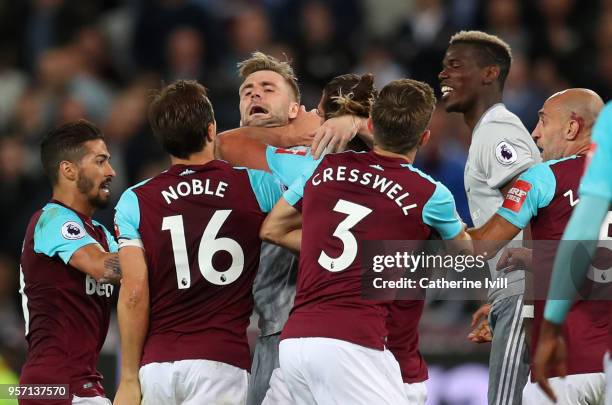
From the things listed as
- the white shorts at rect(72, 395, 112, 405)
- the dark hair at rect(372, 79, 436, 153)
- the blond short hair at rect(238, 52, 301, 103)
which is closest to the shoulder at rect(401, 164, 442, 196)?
the dark hair at rect(372, 79, 436, 153)

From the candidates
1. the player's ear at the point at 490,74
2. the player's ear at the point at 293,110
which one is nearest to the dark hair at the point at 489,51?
the player's ear at the point at 490,74

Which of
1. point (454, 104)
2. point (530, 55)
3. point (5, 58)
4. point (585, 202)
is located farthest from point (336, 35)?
point (585, 202)

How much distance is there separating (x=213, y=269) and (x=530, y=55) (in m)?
6.41

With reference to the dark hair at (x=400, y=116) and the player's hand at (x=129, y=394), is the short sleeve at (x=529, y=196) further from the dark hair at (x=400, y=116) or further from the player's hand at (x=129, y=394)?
the player's hand at (x=129, y=394)

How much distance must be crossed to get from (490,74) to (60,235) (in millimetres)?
2616

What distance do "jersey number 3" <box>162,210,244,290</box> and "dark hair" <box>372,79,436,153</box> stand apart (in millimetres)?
871

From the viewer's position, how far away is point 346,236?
204 inches

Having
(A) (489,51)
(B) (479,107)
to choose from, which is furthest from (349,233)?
(A) (489,51)

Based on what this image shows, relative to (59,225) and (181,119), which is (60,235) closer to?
(59,225)

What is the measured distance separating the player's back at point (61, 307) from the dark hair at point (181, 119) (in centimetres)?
75

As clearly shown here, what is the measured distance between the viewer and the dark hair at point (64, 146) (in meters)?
6.20

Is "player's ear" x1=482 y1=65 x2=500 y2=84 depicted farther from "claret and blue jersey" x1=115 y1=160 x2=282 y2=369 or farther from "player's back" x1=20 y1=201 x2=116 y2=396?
"player's back" x1=20 y1=201 x2=116 y2=396

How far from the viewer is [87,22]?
12836mm

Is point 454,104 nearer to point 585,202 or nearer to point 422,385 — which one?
point 422,385
